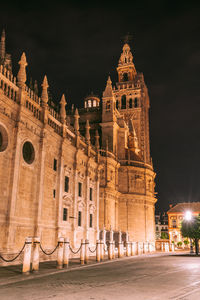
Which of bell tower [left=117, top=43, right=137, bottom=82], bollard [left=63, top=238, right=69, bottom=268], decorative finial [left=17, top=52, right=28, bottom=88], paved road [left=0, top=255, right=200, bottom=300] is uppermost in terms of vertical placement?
bell tower [left=117, top=43, right=137, bottom=82]

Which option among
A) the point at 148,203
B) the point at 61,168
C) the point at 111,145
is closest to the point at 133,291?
the point at 61,168

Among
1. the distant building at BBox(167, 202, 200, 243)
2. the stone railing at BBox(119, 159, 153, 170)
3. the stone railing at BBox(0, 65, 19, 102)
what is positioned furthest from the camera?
the distant building at BBox(167, 202, 200, 243)

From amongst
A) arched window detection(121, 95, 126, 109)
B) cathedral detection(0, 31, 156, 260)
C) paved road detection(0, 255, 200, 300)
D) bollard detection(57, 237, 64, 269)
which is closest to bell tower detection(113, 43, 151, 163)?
arched window detection(121, 95, 126, 109)

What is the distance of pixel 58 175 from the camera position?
25562mm

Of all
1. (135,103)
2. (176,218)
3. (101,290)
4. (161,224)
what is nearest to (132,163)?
(135,103)

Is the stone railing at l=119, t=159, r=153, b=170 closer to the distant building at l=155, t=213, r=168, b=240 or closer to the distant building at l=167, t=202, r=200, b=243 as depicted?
the distant building at l=167, t=202, r=200, b=243

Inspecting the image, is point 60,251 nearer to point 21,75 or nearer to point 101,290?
point 101,290

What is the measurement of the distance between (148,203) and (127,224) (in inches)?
230

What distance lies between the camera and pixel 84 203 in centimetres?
3120

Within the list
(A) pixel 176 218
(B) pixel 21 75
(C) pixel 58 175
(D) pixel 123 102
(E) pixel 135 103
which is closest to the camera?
(B) pixel 21 75

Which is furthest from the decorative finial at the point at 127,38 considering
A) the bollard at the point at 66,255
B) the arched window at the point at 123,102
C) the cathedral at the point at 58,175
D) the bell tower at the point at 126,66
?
the bollard at the point at 66,255

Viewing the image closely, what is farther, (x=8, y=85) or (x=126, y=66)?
(x=126, y=66)

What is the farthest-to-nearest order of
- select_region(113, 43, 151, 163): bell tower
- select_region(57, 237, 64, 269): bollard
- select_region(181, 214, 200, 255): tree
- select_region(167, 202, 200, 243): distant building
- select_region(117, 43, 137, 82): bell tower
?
select_region(167, 202, 200, 243): distant building, select_region(117, 43, 137, 82): bell tower, select_region(113, 43, 151, 163): bell tower, select_region(181, 214, 200, 255): tree, select_region(57, 237, 64, 269): bollard

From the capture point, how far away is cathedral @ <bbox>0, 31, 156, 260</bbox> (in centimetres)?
1912
